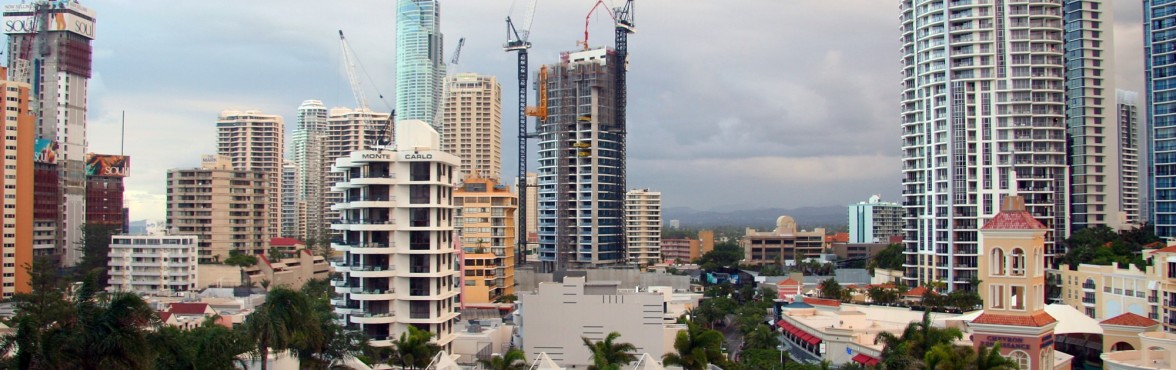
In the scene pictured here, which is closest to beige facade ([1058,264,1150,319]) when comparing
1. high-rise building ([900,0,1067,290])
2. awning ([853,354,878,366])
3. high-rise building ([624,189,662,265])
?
high-rise building ([900,0,1067,290])

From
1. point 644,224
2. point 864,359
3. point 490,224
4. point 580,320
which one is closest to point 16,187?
point 490,224

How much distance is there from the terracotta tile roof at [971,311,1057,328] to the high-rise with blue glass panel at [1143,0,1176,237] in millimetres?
60684

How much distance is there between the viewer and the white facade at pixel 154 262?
99.4 m

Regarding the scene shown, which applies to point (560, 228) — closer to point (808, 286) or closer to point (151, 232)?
point (808, 286)

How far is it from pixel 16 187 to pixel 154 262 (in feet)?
55.2

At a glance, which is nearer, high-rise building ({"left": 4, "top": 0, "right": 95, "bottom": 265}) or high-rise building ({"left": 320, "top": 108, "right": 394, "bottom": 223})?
high-rise building ({"left": 4, "top": 0, "right": 95, "bottom": 265})

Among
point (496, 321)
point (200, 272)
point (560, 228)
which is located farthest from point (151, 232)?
point (496, 321)

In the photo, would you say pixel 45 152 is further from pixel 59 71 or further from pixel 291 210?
pixel 291 210

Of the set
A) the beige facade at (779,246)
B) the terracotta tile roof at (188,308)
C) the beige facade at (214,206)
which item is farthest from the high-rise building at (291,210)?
the terracotta tile roof at (188,308)

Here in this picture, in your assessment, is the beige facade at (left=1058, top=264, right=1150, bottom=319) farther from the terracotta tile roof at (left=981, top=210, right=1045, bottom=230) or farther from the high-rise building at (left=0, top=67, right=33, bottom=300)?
the high-rise building at (left=0, top=67, right=33, bottom=300)

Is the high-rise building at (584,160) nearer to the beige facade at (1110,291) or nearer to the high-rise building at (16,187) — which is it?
the beige facade at (1110,291)

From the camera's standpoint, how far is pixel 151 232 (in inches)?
4254

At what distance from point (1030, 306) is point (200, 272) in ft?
293

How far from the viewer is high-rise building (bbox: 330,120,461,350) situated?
51.1m
